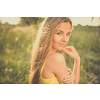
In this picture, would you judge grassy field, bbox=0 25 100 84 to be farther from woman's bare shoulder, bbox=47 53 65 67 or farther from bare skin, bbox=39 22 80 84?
woman's bare shoulder, bbox=47 53 65 67

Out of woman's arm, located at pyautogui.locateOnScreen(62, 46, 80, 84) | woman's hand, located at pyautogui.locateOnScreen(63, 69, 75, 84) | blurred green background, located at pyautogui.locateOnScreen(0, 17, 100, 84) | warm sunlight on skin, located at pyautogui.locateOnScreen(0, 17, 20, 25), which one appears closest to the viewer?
woman's hand, located at pyautogui.locateOnScreen(63, 69, 75, 84)

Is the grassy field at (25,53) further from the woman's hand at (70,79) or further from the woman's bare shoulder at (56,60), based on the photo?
the woman's bare shoulder at (56,60)

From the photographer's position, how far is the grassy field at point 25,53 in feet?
8.57

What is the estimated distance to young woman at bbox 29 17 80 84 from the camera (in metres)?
1.69

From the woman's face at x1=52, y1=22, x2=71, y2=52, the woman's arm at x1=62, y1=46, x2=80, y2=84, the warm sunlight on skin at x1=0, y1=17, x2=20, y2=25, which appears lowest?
the woman's arm at x1=62, y1=46, x2=80, y2=84

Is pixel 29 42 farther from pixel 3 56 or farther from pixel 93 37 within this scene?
pixel 93 37

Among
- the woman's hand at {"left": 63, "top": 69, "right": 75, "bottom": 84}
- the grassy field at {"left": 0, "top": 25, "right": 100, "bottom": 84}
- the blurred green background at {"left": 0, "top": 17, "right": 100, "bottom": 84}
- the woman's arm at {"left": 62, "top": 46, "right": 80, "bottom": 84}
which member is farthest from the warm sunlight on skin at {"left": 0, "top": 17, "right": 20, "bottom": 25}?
the woman's hand at {"left": 63, "top": 69, "right": 75, "bottom": 84}

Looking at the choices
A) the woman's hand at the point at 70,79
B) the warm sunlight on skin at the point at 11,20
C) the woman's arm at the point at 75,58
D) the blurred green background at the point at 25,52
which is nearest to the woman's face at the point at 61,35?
the woman's arm at the point at 75,58

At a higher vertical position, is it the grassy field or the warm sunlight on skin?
the warm sunlight on skin

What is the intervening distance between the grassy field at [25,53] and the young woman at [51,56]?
71 centimetres

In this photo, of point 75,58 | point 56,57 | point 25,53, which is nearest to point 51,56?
point 56,57

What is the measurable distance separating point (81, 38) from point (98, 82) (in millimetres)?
1044

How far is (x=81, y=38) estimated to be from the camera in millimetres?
2844
